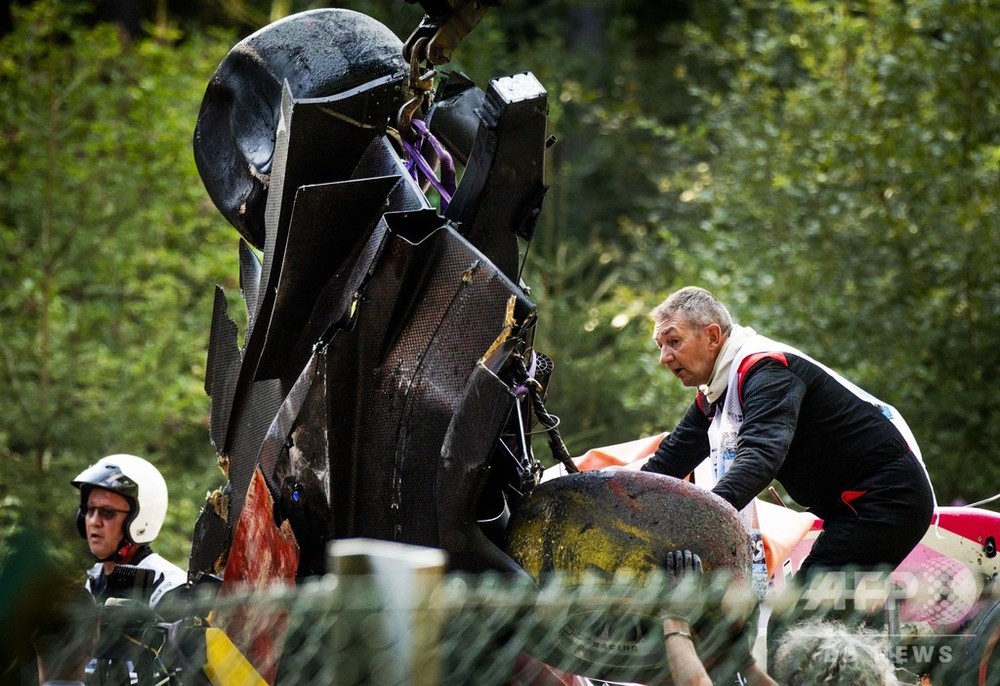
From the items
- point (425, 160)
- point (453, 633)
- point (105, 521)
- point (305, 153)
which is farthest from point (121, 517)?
point (453, 633)

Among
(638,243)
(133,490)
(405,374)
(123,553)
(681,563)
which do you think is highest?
(405,374)

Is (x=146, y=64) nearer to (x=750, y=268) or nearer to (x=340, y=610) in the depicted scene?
(x=750, y=268)

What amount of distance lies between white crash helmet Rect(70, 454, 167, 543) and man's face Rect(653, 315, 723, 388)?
9.13 ft

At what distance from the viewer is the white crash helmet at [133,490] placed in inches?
267

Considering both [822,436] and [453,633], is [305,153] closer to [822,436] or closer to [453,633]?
[822,436]

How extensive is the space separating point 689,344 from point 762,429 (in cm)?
47

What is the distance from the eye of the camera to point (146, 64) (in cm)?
1714

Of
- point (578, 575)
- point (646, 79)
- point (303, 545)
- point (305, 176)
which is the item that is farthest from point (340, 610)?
point (646, 79)

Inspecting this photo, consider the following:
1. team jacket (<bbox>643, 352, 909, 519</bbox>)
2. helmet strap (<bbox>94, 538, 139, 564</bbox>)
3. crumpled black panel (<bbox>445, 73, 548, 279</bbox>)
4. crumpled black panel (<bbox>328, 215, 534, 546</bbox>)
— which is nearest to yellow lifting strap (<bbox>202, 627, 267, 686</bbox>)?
crumpled black panel (<bbox>328, 215, 534, 546</bbox>)

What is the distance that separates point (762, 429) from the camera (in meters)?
5.01

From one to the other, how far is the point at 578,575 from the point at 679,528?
1.08 ft

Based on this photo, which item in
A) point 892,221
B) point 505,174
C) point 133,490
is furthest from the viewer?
point 892,221

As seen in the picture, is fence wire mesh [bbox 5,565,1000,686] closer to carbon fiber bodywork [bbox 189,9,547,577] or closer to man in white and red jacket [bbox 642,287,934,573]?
carbon fiber bodywork [bbox 189,9,547,577]

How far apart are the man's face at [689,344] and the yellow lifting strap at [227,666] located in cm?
206
